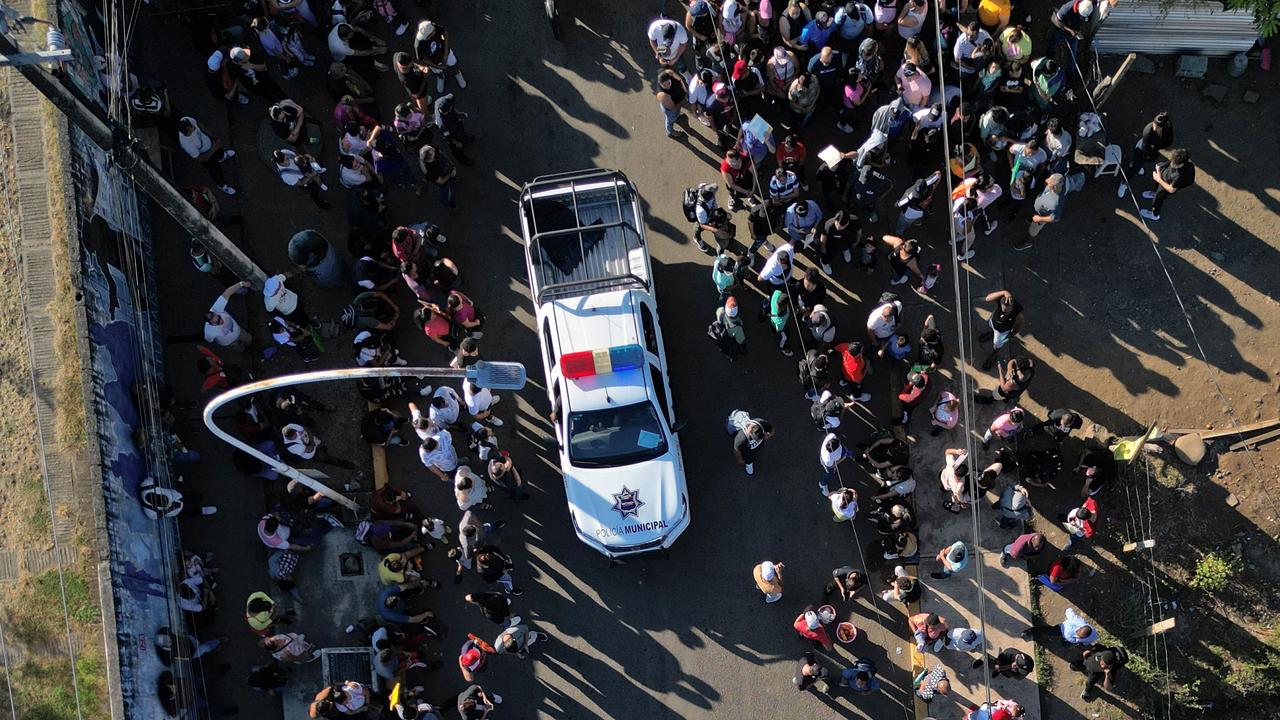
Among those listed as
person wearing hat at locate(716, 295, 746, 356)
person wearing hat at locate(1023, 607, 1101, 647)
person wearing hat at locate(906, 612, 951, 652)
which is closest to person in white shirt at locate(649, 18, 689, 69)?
person wearing hat at locate(716, 295, 746, 356)

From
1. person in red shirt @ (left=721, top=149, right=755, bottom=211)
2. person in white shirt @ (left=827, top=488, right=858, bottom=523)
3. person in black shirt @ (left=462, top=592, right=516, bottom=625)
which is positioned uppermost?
person in red shirt @ (left=721, top=149, right=755, bottom=211)

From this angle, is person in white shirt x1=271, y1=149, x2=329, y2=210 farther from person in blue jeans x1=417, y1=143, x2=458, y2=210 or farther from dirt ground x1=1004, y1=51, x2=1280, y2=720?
dirt ground x1=1004, y1=51, x2=1280, y2=720

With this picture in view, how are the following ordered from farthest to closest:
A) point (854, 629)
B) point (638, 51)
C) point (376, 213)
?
1. point (638, 51)
2. point (376, 213)
3. point (854, 629)

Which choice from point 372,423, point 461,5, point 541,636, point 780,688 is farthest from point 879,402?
point 461,5

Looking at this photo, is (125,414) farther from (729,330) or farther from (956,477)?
(956,477)

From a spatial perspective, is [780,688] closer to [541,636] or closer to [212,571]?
[541,636]

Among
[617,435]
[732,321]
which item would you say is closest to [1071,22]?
[732,321]

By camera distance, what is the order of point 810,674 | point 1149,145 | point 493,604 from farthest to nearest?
1. point 1149,145
2. point 810,674
3. point 493,604
